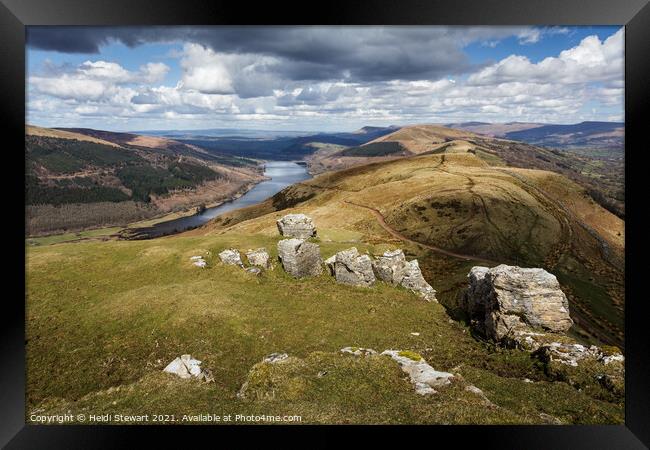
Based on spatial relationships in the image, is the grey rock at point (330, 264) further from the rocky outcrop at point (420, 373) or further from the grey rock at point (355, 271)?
the rocky outcrop at point (420, 373)

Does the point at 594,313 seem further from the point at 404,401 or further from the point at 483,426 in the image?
the point at 404,401

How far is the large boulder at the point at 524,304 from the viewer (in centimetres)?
1292

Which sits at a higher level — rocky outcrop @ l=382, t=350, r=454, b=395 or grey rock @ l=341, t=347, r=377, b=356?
rocky outcrop @ l=382, t=350, r=454, b=395

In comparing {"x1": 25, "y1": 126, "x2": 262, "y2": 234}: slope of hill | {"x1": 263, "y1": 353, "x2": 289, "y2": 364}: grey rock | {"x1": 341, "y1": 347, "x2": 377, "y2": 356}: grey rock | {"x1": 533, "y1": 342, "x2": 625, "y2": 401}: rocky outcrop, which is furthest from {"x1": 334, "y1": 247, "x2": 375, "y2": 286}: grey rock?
{"x1": 25, "y1": 126, "x2": 262, "y2": 234}: slope of hill

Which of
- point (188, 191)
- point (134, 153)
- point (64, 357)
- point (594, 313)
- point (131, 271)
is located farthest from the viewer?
point (134, 153)

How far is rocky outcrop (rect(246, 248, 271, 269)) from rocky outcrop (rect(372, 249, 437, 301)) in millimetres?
6744

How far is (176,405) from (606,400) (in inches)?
513

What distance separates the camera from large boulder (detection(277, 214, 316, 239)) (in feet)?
83.9

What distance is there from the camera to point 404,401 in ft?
29.9

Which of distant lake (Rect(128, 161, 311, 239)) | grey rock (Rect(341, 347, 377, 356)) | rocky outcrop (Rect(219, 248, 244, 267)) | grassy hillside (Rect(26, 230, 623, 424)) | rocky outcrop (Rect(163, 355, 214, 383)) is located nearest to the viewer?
grassy hillside (Rect(26, 230, 623, 424))

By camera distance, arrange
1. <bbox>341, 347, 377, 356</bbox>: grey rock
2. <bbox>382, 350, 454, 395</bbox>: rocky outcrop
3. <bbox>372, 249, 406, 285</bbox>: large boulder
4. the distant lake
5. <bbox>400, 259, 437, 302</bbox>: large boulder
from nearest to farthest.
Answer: <bbox>382, 350, 454, 395</bbox>: rocky outcrop, <bbox>341, 347, 377, 356</bbox>: grey rock, <bbox>400, 259, 437, 302</bbox>: large boulder, <bbox>372, 249, 406, 285</bbox>: large boulder, the distant lake

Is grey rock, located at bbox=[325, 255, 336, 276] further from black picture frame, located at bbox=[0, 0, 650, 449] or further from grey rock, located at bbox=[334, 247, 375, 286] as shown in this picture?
black picture frame, located at bbox=[0, 0, 650, 449]

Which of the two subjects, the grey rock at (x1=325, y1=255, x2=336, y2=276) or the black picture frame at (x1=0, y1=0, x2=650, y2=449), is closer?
the black picture frame at (x1=0, y1=0, x2=650, y2=449)

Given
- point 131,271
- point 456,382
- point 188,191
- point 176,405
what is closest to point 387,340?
point 456,382
